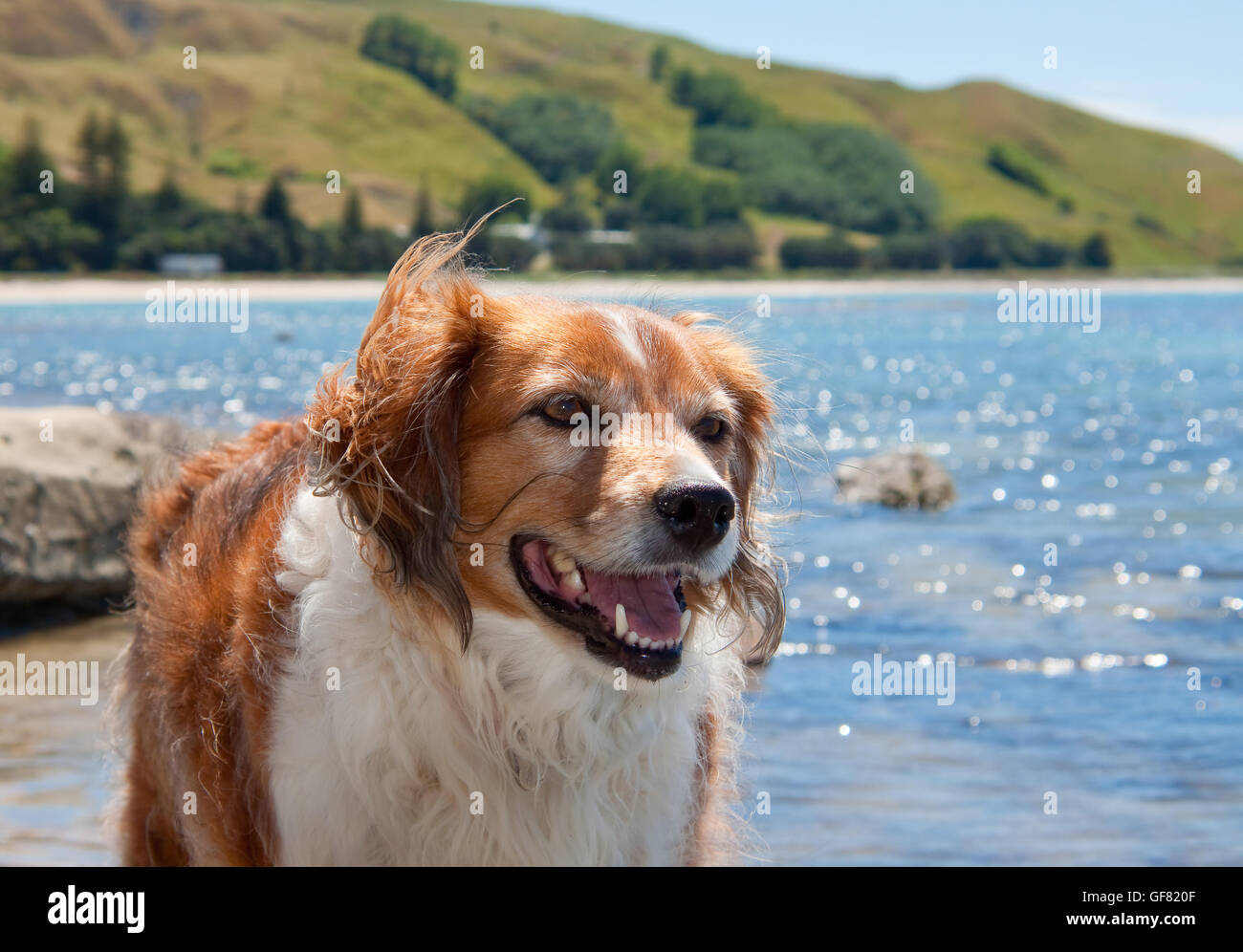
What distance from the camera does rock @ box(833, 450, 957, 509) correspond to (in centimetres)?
1534

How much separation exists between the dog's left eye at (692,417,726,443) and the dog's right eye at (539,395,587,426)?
1.40 feet

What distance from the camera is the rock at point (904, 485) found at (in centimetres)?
1534

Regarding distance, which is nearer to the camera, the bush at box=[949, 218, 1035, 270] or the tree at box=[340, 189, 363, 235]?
the tree at box=[340, 189, 363, 235]

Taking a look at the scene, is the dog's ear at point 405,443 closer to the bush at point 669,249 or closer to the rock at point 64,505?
the rock at point 64,505

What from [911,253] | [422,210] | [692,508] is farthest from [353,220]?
[692,508]

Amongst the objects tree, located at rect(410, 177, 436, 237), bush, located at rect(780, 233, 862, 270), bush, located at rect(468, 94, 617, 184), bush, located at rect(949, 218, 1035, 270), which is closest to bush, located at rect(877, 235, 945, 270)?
bush, located at rect(949, 218, 1035, 270)

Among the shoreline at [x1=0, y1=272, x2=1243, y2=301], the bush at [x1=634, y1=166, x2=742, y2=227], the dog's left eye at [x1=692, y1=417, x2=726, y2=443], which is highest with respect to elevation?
the bush at [x1=634, y1=166, x2=742, y2=227]

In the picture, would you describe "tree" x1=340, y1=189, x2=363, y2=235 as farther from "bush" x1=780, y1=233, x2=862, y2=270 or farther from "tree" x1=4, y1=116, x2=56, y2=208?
"bush" x1=780, y1=233, x2=862, y2=270

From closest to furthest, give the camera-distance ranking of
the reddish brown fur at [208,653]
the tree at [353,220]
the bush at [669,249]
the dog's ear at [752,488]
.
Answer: the reddish brown fur at [208,653] < the dog's ear at [752,488] < the bush at [669,249] < the tree at [353,220]

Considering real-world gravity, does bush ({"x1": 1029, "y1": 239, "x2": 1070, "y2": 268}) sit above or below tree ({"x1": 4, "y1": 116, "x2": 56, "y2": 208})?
below

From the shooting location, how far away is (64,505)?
29.1 feet

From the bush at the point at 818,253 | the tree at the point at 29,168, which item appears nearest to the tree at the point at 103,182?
the tree at the point at 29,168

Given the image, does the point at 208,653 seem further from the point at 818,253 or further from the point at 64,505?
the point at 818,253

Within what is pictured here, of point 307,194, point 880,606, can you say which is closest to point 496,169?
point 307,194
